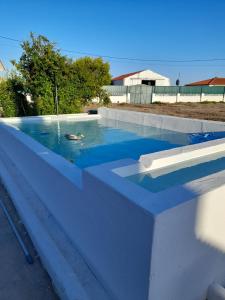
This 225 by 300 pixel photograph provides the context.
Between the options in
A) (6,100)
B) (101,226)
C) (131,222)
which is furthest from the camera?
(6,100)

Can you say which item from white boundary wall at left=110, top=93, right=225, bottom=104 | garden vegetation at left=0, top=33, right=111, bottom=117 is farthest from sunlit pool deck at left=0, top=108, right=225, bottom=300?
white boundary wall at left=110, top=93, right=225, bottom=104

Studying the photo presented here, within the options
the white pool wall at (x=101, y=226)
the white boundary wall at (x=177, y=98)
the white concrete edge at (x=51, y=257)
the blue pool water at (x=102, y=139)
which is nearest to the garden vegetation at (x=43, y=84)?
the blue pool water at (x=102, y=139)

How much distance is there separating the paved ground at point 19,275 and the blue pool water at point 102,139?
2.81 meters

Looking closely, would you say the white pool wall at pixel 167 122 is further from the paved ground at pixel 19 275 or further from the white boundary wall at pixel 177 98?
the white boundary wall at pixel 177 98

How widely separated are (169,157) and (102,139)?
5.50m

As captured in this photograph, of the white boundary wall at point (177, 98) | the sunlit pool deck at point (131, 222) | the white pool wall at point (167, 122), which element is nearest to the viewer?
the sunlit pool deck at point (131, 222)

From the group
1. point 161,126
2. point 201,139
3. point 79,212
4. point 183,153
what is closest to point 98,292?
point 79,212

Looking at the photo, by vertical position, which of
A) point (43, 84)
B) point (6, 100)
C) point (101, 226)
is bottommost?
point (101, 226)

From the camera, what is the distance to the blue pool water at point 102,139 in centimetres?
654

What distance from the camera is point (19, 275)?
96.9 inches

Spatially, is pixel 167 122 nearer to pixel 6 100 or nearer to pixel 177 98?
pixel 6 100

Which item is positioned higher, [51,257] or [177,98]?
[177,98]

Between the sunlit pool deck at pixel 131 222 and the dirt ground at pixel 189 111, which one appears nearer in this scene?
the sunlit pool deck at pixel 131 222

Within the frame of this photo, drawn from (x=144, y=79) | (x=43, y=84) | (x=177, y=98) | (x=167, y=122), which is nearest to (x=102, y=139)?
(x=167, y=122)
